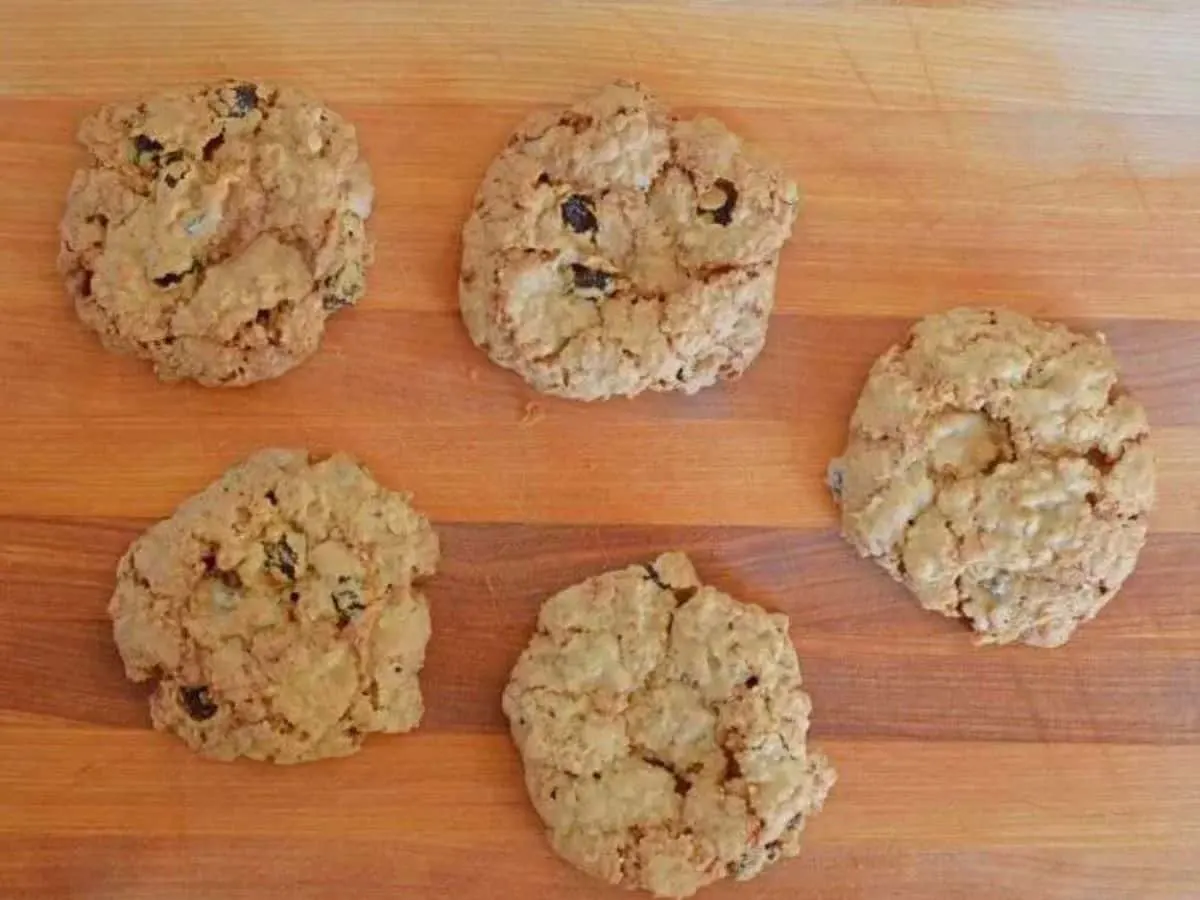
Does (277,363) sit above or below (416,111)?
below

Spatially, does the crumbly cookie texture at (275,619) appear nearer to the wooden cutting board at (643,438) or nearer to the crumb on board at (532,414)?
the wooden cutting board at (643,438)

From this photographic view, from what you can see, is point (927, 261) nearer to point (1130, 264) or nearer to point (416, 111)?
point (1130, 264)

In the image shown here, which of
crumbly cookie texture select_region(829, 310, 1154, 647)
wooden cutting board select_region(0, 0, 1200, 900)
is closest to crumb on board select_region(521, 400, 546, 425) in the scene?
wooden cutting board select_region(0, 0, 1200, 900)

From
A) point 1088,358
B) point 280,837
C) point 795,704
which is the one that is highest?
point 1088,358

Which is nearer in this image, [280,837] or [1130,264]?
[280,837]

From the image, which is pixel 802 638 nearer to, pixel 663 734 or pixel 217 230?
pixel 663 734

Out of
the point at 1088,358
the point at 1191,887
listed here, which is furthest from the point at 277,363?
the point at 1191,887
